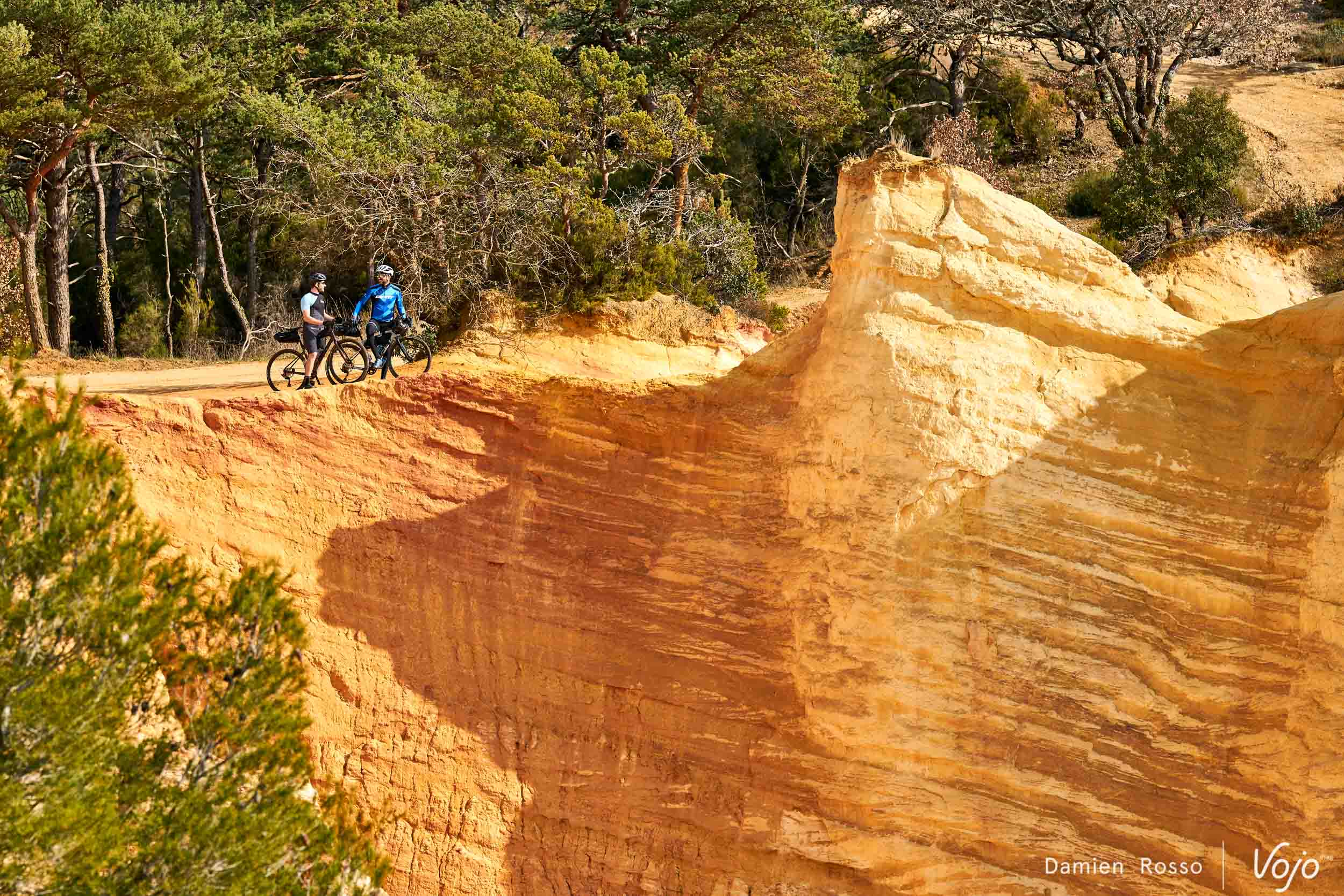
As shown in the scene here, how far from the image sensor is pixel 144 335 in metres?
26.2

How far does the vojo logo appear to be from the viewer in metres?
9.40

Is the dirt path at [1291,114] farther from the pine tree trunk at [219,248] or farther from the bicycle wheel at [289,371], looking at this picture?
the pine tree trunk at [219,248]

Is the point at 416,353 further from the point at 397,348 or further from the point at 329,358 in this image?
the point at 329,358

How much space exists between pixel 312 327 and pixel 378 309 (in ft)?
2.53

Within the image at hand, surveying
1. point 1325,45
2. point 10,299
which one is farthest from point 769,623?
point 1325,45

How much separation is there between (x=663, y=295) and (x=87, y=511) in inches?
429

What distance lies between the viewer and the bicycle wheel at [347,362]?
1421 centimetres

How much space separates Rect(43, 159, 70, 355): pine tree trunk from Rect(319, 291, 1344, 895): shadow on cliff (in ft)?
49.1

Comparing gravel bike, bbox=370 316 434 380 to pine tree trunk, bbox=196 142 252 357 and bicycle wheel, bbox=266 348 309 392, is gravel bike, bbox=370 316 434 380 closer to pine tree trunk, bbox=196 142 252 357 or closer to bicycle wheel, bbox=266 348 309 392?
bicycle wheel, bbox=266 348 309 392

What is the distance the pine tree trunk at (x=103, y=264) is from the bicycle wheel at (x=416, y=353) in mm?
12324

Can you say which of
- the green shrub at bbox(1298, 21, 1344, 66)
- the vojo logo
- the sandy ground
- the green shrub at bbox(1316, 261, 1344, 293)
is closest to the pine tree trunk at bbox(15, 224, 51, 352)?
the sandy ground

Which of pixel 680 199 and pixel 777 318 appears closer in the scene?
pixel 777 318

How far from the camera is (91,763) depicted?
782cm

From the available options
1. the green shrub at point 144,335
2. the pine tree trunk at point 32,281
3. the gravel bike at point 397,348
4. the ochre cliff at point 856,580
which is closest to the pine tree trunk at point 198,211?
the green shrub at point 144,335
